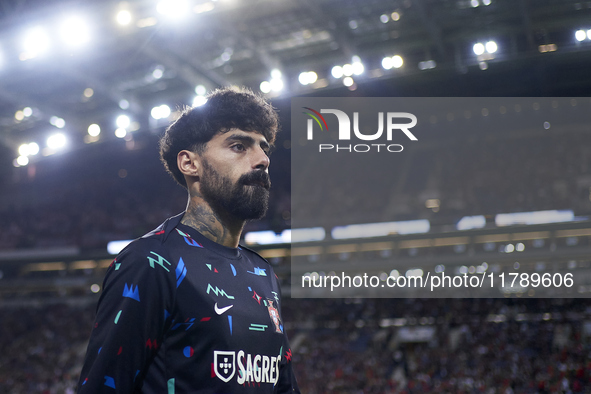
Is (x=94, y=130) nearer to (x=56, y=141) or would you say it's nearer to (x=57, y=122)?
(x=56, y=141)

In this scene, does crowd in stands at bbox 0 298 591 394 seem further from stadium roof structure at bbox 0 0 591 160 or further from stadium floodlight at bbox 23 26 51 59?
stadium floodlight at bbox 23 26 51 59

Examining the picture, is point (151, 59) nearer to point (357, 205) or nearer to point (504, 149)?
point (357, 205)


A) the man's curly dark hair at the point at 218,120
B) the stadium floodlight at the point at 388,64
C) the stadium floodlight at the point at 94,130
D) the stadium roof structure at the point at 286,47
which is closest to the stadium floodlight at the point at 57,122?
the stadium roof structure at the point at 286,47

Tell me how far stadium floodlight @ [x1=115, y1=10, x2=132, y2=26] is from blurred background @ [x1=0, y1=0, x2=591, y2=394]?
0.18 m

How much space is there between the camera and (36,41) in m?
13.4

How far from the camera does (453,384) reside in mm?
12305

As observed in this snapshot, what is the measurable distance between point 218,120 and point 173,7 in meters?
12.1

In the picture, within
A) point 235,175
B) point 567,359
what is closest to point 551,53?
point 567,359

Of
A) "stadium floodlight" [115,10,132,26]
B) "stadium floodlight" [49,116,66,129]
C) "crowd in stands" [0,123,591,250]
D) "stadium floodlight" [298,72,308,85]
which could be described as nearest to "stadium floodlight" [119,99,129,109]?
"crowd in stands" [0,123,591,250]

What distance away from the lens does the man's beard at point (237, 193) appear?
55.3 inches

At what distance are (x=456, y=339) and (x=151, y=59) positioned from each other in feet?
40.5

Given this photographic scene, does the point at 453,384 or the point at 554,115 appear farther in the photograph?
the point at 554,115

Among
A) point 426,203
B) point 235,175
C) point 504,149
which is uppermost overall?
point 504,149

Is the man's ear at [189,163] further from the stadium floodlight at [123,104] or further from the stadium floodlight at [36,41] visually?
the stadium floodlight at [123,104]
